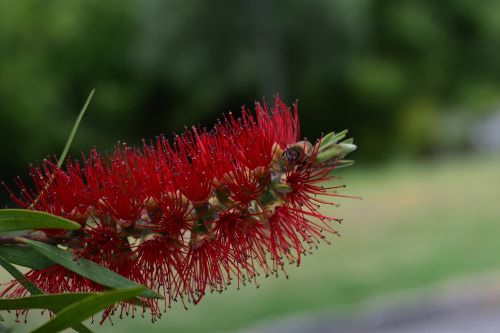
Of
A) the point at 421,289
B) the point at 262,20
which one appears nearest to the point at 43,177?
the point at 421,289

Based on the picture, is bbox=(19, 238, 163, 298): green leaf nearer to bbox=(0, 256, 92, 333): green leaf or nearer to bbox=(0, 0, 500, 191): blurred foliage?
bbox=(0, 256, 92, 333): green leaf

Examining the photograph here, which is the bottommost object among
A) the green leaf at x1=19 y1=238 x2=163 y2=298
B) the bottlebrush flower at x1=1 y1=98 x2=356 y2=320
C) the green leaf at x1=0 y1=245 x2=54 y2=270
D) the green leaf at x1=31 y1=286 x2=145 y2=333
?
the green leaf at x1=31 y1=286 x2=145 y2=333

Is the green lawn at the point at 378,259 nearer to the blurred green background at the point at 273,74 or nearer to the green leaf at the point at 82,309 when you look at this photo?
the blurred green background at the point at 273,74

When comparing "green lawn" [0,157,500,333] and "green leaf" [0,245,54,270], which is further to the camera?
"green lawn" [0,157,500,333]

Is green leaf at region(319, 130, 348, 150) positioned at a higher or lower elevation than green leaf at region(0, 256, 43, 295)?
higher

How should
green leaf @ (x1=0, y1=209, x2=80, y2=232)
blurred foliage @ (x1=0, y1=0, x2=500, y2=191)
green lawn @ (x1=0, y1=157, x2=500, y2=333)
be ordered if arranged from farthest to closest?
1. blurred foliage @ (x1=0, y1=0, x2=500, y2=191)
2. green lawn @ (x1=0, y1=157, x2=500, y2=333)
3. green leaf @ (x1=0, y1=209, x2=80, y2=232)

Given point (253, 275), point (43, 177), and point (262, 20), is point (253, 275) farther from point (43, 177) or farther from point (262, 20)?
point (262, 20)

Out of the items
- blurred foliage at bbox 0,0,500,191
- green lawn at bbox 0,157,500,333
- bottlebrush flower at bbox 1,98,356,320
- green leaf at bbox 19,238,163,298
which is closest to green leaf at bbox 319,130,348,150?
bottlebrush flower at bbox 1,98,356,320

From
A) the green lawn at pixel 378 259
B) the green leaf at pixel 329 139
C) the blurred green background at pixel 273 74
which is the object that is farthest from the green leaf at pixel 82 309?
the blurred green background at pixel 273 74
